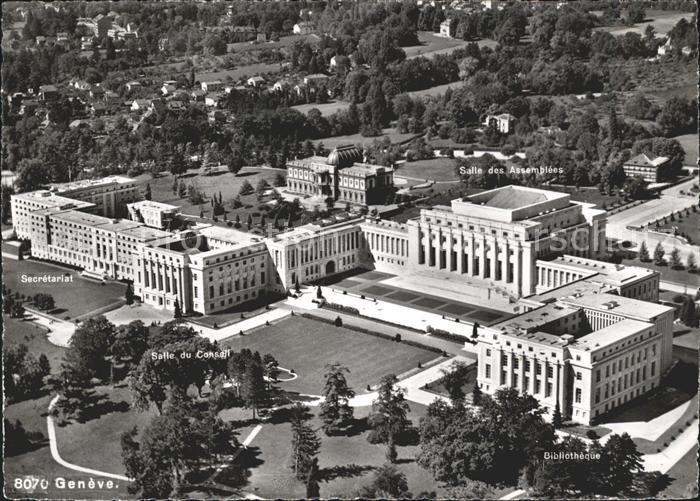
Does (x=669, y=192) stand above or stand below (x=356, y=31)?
below

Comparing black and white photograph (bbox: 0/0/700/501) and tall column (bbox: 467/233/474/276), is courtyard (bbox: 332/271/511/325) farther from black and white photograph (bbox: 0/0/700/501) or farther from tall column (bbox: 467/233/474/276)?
tall column (bbox: 467/233/474/276)

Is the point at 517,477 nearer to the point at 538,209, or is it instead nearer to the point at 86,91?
the point at 538,209

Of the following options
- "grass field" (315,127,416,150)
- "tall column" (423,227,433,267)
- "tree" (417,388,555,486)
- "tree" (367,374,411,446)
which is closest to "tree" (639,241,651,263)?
"tall column" (423,227,433,267)

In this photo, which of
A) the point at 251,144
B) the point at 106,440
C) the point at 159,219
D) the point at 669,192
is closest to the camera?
the point at 106,440

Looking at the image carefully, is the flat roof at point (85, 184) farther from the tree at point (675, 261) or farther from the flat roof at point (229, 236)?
the tree at point (675, 261)

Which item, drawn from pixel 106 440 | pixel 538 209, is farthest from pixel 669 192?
pixel 106 440

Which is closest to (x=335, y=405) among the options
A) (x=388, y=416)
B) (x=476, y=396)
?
(x=388, y=416)
